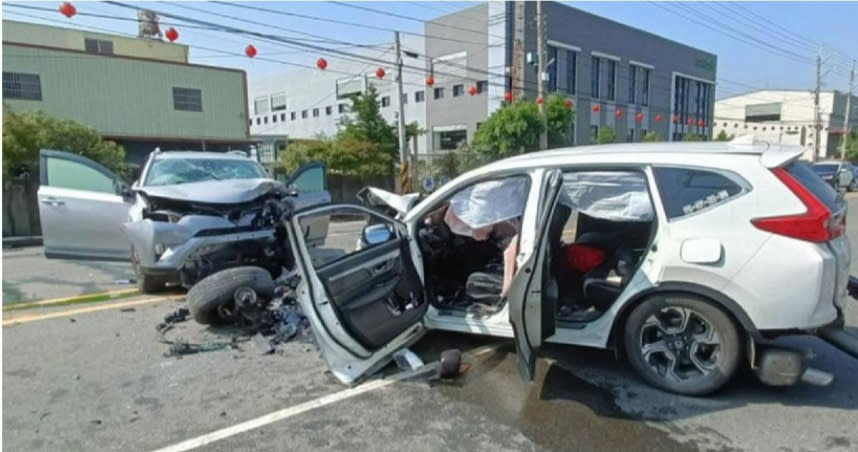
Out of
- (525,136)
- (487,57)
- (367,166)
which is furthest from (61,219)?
(487,57)

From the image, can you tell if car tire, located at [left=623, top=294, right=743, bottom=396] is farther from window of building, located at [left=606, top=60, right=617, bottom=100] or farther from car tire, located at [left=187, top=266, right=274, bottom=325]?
window of building, located at [left=606, top=60, right=617, bottom=100]

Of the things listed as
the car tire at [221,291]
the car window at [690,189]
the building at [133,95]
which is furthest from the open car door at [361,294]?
the building at [133,95]

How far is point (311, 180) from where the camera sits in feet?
26.6

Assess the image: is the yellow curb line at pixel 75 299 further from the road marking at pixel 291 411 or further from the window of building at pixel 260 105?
the window of building at pixel 260 105

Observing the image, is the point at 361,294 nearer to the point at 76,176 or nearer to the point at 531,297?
the point at 531,297

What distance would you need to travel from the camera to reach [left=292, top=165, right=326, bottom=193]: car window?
7.81m

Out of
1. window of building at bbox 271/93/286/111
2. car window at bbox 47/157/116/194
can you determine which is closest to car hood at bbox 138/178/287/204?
car window at bbox 47/157/116/194

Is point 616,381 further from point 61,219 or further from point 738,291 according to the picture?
point 61,219

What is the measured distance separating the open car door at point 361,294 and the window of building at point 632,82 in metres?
44.5

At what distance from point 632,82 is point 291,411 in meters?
46.2

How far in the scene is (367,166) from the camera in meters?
18.4

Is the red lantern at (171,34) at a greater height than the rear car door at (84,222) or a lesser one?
greater

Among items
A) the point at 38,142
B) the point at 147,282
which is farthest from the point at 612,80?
the point at 147,282

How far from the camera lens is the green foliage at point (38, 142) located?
12.2m
